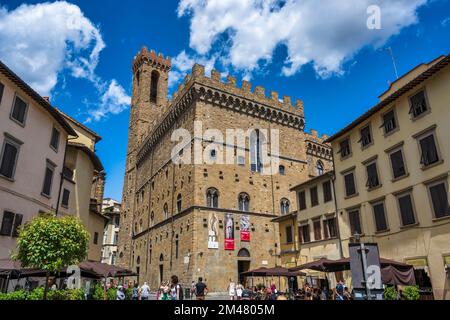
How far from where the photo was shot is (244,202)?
109 ft

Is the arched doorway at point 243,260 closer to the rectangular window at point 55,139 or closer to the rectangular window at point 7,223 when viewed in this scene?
the rectangular window at point 55,139

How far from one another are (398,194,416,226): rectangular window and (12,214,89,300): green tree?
16368 mm

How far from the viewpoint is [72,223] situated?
14.3m

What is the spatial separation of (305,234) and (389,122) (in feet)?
36.1

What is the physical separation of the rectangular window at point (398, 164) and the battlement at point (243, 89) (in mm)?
19867

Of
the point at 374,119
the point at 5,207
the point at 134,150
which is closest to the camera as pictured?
the point at 5,207

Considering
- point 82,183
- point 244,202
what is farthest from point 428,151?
point 82,183

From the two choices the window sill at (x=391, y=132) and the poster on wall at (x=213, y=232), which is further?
the poster on wall at (x=213, y=232)

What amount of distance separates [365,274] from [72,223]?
11892mm

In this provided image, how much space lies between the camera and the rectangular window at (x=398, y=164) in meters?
18.8

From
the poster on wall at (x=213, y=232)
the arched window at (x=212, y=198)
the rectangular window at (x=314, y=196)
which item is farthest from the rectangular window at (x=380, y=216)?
the arched window at (x=212, y=198)

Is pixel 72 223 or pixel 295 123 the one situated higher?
pixel 295 123
